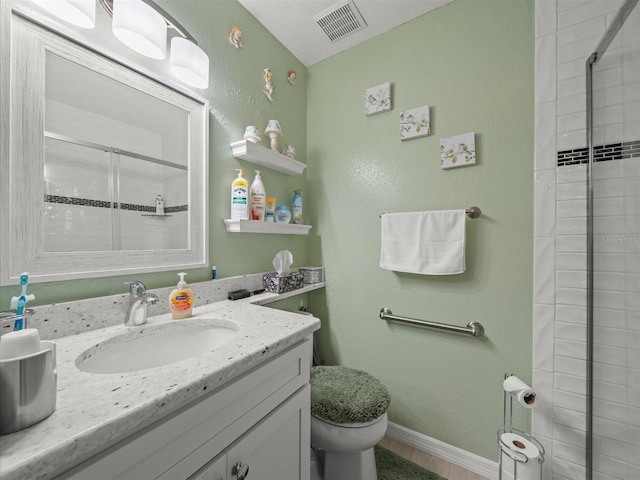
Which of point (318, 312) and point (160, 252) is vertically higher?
point (160, 252)

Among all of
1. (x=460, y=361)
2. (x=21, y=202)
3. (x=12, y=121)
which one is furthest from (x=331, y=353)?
A: (x=12, y=121)

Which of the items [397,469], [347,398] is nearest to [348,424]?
[347,398]

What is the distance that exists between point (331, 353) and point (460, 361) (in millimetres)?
779

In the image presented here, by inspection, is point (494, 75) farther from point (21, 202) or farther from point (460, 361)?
point (21, 202)

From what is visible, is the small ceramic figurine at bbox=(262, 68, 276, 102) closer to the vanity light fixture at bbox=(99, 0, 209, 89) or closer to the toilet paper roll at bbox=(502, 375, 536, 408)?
the vanity light fixture at bbox=(99, 0, 209, 89)

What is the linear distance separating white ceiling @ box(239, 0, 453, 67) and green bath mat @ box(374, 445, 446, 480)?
2390mm

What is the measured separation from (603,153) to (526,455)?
120cm

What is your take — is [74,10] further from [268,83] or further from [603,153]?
[603,153]

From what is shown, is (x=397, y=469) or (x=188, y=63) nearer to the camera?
(x=188, y=63)

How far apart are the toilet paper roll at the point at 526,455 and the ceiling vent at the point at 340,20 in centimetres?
219

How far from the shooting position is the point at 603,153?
976 mm

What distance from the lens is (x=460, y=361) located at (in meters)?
1.30

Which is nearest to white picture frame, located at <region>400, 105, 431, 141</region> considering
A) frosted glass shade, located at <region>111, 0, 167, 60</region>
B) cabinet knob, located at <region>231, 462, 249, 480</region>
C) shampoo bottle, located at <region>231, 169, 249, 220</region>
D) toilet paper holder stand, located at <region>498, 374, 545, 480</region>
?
shampoo bottle, located at <region>231, 169, 249, 220</region>

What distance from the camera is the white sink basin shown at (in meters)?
0.72
